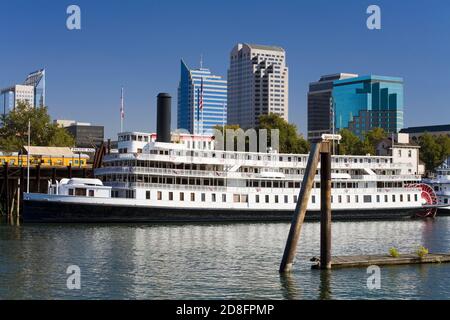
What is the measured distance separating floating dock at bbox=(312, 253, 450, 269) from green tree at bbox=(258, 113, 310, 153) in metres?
76.8

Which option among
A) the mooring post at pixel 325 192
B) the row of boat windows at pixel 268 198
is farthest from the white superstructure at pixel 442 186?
the mooring post at pixel 325 192

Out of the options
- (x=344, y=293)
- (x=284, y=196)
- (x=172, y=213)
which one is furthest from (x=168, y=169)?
(x=344, y=293)

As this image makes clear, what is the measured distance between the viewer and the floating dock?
3228cm

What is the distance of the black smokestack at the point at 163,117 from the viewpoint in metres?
67.0

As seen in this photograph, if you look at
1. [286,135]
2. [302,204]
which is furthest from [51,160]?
[302,204]

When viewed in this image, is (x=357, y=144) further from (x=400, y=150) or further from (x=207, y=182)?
(x=207, y=182)

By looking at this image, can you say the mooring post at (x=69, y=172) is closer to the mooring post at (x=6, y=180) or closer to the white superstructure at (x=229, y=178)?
the mooring post at (x=6, y=180)

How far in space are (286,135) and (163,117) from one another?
48315 mm

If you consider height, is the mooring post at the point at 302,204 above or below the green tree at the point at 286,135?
below

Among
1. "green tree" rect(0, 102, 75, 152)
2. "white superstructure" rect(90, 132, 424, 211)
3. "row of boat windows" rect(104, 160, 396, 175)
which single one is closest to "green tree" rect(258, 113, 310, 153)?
"green tree" rect(0, 102, 75, 152)

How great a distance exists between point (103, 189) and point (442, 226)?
29.1 meters

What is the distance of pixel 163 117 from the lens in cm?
6762

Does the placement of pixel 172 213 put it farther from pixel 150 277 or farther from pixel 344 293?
pixel 344 293

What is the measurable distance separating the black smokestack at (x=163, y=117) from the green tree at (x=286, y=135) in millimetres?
45726
